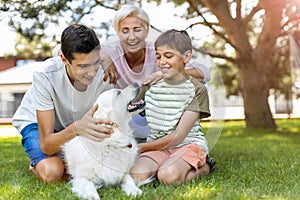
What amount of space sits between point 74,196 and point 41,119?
73 centimetres

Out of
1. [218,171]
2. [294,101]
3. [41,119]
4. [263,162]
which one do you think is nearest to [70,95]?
[41,119]

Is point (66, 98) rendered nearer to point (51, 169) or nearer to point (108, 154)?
point (51, 169)

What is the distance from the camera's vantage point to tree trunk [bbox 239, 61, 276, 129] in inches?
425

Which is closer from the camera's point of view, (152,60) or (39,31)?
(152,60)

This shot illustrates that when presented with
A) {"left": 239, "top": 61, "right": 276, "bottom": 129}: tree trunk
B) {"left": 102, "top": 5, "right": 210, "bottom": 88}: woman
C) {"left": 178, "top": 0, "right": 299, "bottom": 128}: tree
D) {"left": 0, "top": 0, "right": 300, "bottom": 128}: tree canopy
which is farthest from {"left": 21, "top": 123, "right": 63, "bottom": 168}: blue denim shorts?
{"left": 239, "top": 61, "right": 276, "bottom": 129}: tree trunk

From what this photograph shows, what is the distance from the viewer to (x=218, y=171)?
12.5 ft

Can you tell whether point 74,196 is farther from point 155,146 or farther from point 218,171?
point 218,171

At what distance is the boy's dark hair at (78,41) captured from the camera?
3.11m

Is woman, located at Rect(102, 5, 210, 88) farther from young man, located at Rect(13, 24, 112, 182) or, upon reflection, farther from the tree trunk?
the tree trunk

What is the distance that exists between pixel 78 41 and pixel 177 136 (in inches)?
38.5

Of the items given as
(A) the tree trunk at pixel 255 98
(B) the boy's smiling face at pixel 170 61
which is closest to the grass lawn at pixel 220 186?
(B) the boy's smiling face at pixel 170 61

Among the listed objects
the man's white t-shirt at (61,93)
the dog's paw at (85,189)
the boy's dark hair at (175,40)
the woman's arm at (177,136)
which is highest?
the boy's dark hair at (175,40)

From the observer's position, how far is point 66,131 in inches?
122

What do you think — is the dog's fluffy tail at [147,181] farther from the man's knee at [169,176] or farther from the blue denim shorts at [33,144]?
the blue denim shorts at [33,144]
